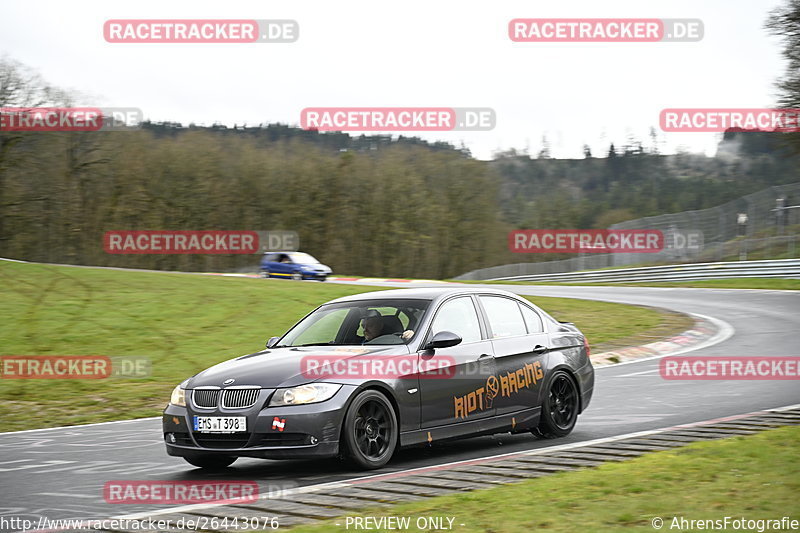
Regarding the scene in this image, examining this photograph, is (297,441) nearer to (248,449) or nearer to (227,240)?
(248,449)

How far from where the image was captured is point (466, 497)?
6.72 meters

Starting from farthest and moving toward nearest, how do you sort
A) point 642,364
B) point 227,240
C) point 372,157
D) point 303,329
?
point 372,157
point 227,240
point 642,364
point 303,329

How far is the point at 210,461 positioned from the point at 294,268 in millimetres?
Answer: 42038

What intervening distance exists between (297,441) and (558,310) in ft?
66.6

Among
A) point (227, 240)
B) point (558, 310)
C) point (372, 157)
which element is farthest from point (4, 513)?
point (372, 157)

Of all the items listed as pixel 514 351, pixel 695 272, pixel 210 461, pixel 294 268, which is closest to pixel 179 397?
pixel 210 461

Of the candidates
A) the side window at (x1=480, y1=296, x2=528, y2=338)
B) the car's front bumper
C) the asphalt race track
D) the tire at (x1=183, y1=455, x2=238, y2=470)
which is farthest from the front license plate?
the side window at (x1=480, y1=296, x2=528, y2=338)

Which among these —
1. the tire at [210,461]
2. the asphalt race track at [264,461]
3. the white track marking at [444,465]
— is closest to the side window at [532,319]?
the asphalt race track at [264,461]

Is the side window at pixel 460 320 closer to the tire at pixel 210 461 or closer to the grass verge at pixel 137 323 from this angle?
the tire at pixel 210 461

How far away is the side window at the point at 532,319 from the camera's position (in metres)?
10.4

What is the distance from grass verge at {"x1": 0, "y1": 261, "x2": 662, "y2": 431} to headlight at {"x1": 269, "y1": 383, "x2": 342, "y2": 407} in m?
5.82

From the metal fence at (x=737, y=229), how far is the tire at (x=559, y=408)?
Answer: 124ft

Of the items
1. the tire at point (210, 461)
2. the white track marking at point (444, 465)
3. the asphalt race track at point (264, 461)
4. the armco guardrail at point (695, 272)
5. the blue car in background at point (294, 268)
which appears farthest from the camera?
the blue car in background at point (294, 268)

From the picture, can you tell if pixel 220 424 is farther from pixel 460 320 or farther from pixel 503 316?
pixel 503 316
